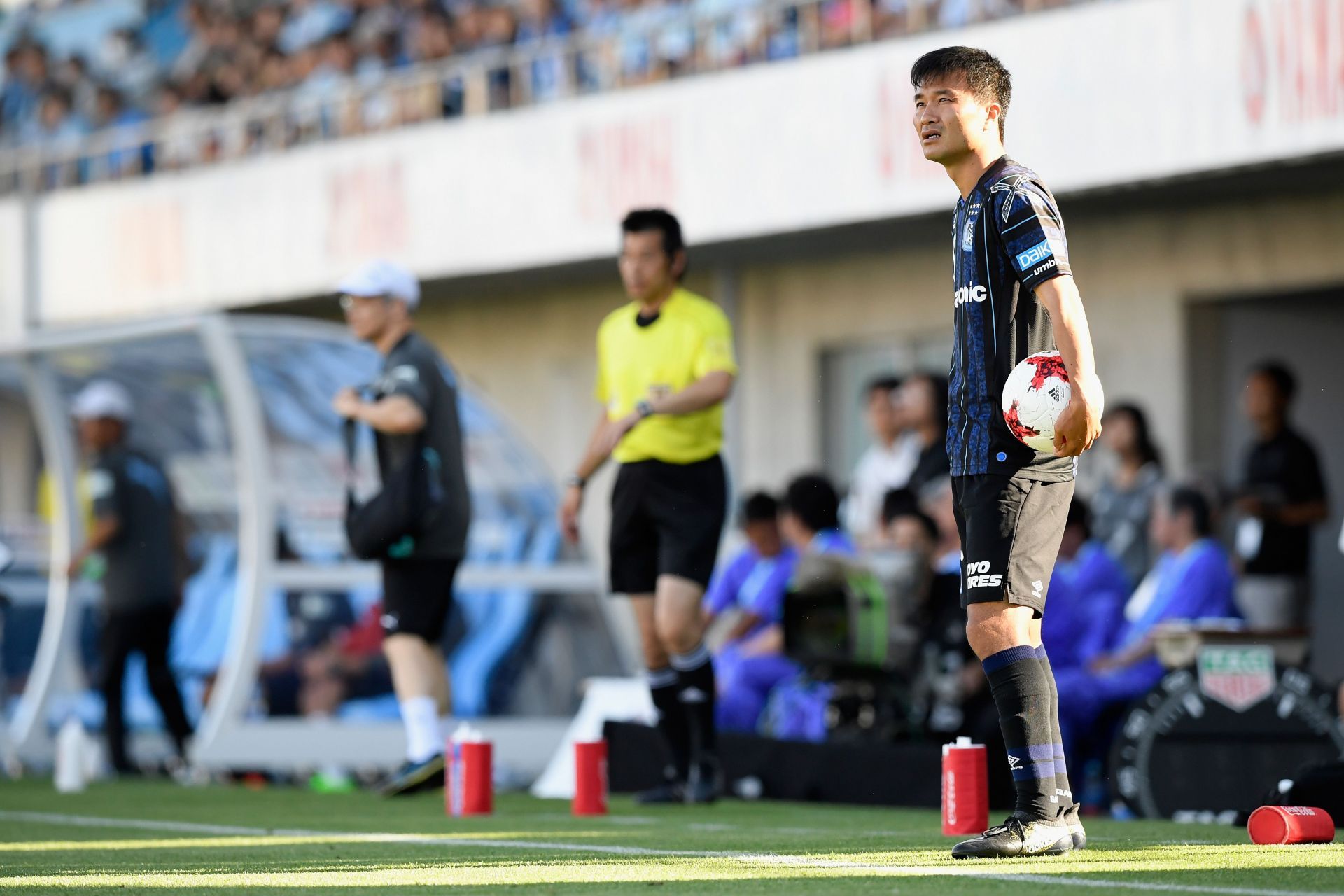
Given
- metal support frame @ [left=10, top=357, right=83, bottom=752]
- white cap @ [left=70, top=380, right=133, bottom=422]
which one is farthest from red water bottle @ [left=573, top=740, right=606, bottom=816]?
metal support frame @ [left=10, top=357, right=83, bottom=752]

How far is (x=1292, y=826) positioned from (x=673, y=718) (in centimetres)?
303

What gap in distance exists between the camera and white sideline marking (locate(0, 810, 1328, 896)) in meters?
5.10

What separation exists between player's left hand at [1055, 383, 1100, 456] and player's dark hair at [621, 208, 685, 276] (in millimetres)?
3480

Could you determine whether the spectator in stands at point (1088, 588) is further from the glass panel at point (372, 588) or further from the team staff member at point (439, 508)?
the team staff member at point (439, 508)

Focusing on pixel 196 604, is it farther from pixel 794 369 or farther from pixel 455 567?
pixel 794 369

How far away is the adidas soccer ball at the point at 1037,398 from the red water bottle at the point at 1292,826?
1395 millimetres

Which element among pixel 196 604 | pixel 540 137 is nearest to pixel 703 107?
pixel 540 137

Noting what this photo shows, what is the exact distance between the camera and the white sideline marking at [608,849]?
5.10 m

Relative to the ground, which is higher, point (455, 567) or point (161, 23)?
point (161, 23)

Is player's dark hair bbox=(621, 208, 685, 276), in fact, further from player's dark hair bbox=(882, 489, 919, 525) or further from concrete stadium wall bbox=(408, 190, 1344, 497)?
concrete stadium wall bbox=(408, 190, 1344, 497)

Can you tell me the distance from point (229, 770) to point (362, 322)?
2.86m

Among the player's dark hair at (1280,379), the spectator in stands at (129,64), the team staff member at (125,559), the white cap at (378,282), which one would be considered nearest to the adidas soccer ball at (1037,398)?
the white cap at (378,282)

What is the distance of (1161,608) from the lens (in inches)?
412

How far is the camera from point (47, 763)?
13.0 metres
